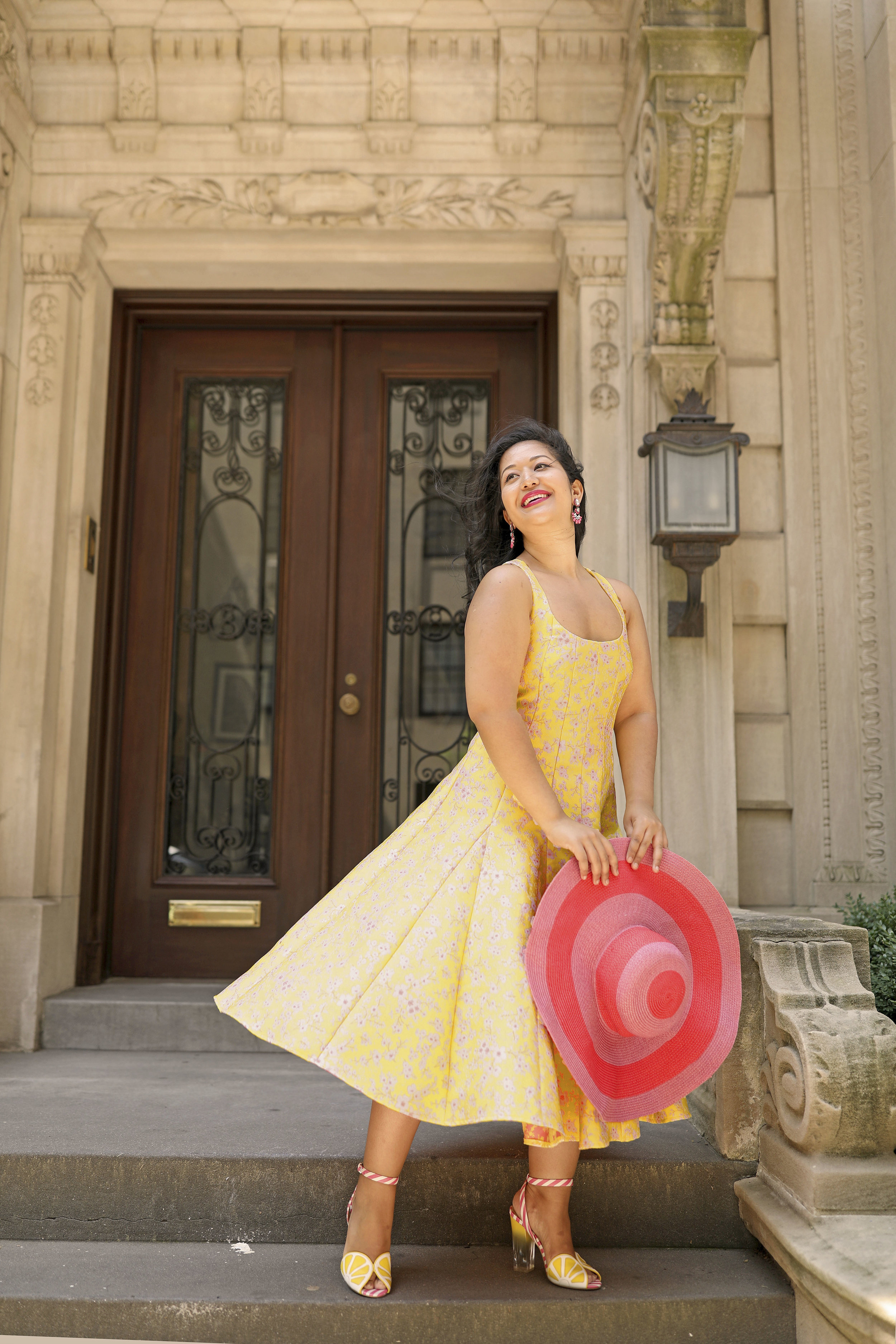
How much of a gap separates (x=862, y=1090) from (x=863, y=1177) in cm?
19

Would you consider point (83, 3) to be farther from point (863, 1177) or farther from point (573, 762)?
point (863, 1177)

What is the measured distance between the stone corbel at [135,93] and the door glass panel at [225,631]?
1.06 metres

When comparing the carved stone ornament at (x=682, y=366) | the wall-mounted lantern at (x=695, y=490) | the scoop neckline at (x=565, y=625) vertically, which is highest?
the carved stone ornament at (x=682, y=366)

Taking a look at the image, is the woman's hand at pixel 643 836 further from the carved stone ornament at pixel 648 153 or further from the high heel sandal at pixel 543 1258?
the carved stone ornament at pixel 648 153

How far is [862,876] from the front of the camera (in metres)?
4.18

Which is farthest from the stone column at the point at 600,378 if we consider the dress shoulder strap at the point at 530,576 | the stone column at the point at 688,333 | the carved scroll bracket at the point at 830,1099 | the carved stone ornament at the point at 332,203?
the carved scroll bracket at the point at 830,1099

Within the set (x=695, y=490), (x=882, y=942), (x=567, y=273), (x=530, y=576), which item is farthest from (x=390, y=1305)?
(x=567, y=273)

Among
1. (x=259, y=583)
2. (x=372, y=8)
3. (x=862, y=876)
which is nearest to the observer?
(x=862, y=876)

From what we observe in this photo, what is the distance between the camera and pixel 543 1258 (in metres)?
2.53

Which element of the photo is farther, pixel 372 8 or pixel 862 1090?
pixel 372 8

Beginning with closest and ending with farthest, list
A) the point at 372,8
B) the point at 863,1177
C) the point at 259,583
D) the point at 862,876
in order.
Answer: the point at 863,1177 → the point at 862,876 → the point at 372,8 → the point at 259,583

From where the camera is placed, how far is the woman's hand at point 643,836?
2.44m

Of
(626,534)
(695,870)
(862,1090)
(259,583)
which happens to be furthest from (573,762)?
(259,583)

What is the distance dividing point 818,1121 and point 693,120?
336 centimetres
